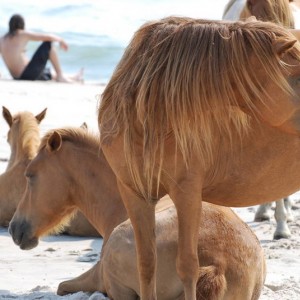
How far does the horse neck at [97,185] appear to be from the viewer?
6.25 m

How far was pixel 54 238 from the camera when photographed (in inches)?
303

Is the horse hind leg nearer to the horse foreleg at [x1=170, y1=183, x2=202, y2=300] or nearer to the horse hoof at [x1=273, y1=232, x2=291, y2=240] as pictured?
the horse foreleg at [x1=170, y1=183, x2=202, y2=300]

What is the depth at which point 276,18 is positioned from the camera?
273 inches

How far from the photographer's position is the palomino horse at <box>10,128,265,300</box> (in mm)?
5145

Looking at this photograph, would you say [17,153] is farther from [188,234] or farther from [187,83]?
[187,83]

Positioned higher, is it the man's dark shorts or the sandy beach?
the sandy beach

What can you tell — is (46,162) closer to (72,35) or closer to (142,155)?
(142,155)

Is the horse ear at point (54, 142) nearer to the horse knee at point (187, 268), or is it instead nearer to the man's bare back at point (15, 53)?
the horse knee at point (187, 268)

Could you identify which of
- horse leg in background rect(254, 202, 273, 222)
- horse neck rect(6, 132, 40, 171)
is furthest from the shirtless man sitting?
horse leg in background rect(254, 202, 273, 222)

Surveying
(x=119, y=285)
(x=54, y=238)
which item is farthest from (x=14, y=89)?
(x=119, y=285)

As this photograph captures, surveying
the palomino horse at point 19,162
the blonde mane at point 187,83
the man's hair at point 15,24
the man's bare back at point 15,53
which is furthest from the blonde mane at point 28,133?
the man's hair at point 15,24

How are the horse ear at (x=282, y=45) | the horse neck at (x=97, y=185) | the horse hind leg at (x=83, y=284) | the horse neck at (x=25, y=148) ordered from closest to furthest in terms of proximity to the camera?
the horse ear at (x=282, y=45)
the horse hind leg at (x=83, y=284)
the horse neck at (x=97, y=185)
the horse neck at (x=25, y=148)

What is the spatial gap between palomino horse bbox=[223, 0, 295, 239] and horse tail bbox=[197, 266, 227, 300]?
2338 millimetres

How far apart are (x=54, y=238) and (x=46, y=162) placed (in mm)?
1522
